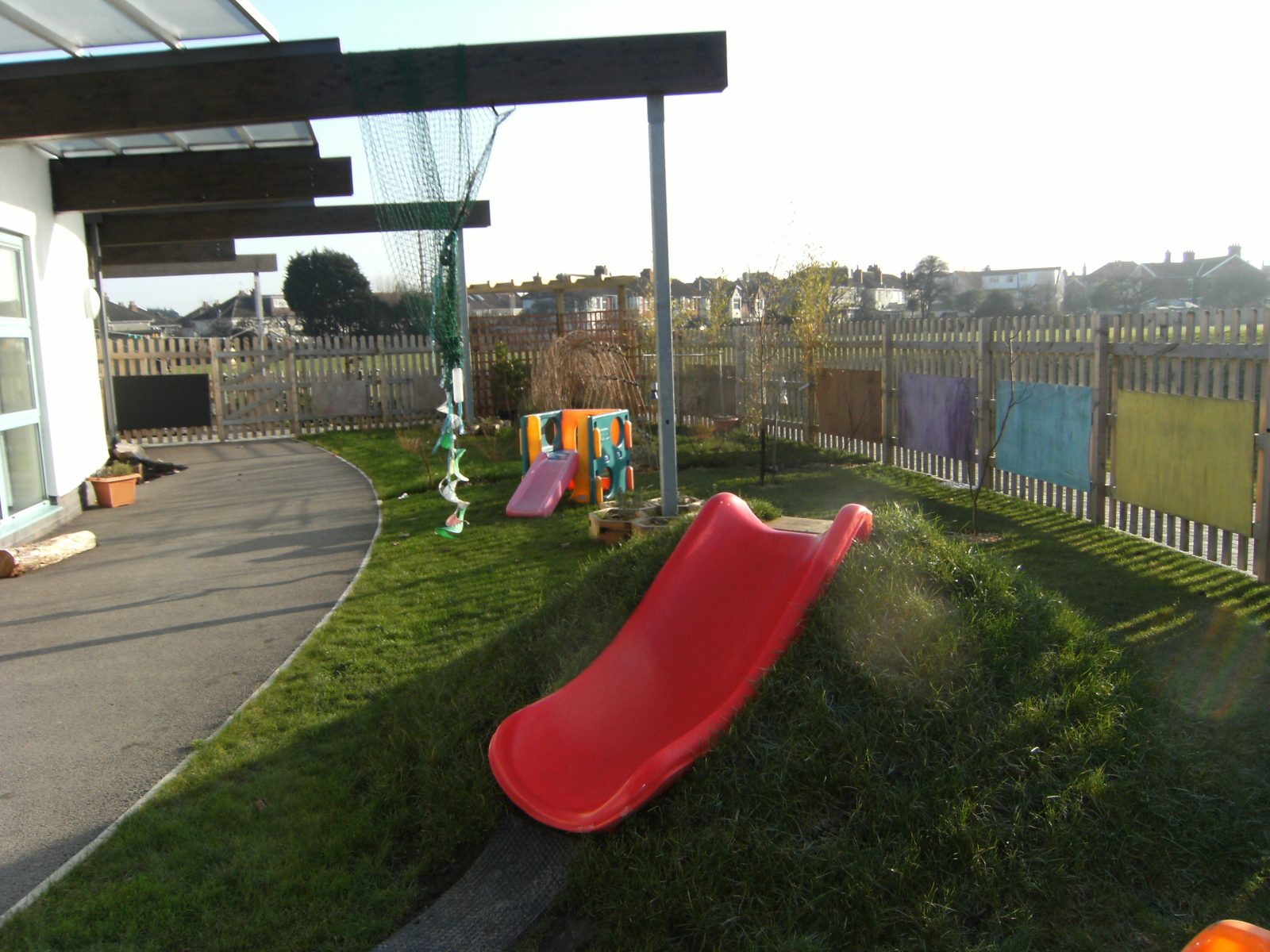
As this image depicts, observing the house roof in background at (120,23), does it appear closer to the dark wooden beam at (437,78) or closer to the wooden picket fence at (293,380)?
the dark wooden beam at (437,78)

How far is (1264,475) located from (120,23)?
354 inches

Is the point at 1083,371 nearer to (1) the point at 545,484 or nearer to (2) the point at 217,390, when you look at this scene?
(1) the point at 545,484

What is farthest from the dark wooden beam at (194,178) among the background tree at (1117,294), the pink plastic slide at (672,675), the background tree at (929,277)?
the background tree at (929,277)

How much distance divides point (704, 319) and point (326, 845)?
18.8 m

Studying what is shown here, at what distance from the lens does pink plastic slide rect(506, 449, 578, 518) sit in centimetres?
1040

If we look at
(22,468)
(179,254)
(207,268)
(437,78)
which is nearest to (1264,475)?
(437,78)

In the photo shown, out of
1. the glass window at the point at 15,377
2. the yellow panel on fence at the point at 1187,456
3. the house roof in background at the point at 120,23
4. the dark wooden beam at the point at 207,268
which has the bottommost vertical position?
the yellow panel on fence at the point at 1187,456

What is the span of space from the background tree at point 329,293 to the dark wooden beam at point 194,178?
25.9 meters

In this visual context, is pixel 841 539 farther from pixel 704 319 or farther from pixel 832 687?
pixel 704 319

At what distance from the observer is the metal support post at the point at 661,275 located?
7.61 meters

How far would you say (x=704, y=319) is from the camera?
21.8m

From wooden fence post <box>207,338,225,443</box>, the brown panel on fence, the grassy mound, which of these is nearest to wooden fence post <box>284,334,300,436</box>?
wooden fence post <box>207,338,225,443</box>

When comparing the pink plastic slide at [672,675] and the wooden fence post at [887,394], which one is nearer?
the pink plastic slide at [672,675]

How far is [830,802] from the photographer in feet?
11.3
